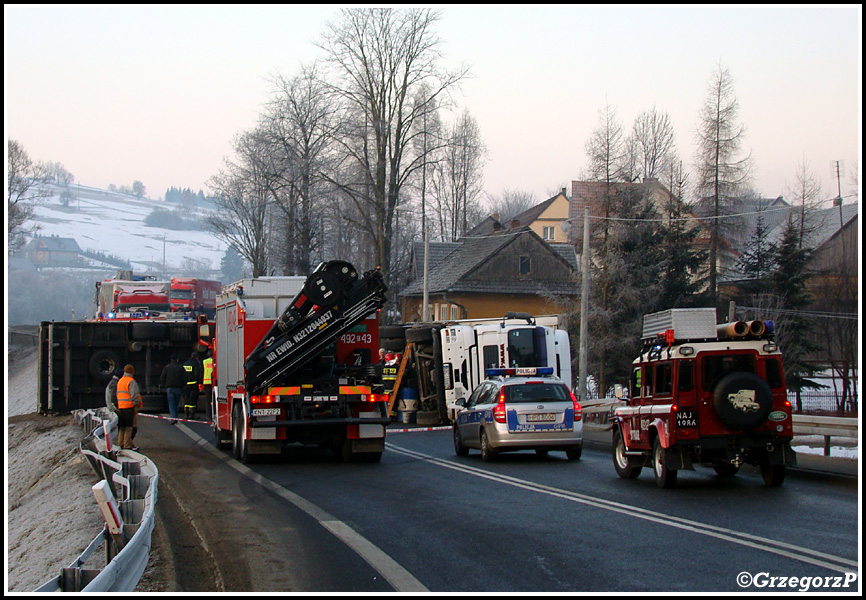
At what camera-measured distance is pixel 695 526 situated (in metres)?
9.35

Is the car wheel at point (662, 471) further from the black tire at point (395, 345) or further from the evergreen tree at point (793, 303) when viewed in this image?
the evergreen tree at point (793, 303)

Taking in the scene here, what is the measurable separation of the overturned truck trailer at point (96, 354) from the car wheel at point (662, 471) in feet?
54.8

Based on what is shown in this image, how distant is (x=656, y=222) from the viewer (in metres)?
43.0

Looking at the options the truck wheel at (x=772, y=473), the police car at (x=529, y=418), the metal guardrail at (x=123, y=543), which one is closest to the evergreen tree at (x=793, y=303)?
the police car at (x=529, y=418)

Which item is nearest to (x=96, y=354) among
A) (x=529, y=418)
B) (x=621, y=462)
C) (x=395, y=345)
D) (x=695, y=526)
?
(x=395, y=345)

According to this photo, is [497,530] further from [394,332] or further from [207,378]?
[394,332]

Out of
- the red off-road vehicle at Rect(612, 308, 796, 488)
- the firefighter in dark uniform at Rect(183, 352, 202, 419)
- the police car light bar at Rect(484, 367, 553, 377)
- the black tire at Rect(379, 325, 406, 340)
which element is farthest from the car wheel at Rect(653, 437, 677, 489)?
the black tire at Rect(379, 325, 406, 340)

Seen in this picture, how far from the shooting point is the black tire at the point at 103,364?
26.7 meters

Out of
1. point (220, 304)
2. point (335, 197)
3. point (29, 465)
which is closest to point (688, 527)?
point (220, 304)

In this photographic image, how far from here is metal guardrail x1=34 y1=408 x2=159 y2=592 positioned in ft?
18.9

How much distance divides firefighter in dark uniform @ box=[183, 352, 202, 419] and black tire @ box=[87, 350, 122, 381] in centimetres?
223

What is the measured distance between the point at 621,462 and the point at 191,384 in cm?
1592

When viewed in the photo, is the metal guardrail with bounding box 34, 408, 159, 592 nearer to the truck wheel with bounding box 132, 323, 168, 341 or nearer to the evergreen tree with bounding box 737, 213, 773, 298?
the truck wheel with bounding box 132, 323, 168, 341

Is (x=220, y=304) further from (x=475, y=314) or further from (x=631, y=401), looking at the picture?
(x=475, y=314)
